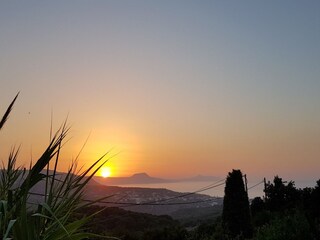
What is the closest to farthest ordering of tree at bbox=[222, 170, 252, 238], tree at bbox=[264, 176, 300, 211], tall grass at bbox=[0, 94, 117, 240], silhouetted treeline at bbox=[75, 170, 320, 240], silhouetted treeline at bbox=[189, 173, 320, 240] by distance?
tall grass at bbox=[0, 94, 117, 240]
silhouetted treeline at bbox=[189, 173, 320, 240]
silhouetted treeline at bbox=[75, 170, 320, 240]
tree at bbox=[222, 170, 252, 238]
tree at bbox=[264, 176, 300, 211]

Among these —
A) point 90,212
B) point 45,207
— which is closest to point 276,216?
point 90,212

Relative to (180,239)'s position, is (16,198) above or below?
above

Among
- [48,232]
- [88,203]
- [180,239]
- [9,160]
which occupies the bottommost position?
[180,239]

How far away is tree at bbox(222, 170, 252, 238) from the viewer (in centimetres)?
2292

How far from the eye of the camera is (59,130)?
270 centimetres

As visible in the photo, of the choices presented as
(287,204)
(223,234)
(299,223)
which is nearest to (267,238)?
(299,223)

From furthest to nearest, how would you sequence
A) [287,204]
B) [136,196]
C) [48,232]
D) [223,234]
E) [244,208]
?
[136,196], [287,204], [244,208], [223,234], [48,232]

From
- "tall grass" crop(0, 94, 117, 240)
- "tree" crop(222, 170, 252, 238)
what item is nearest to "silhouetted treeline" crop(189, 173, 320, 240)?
"tree" crop(222, 170, 252, 238)

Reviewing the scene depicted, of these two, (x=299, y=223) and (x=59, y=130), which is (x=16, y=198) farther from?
(x=299, y=223)

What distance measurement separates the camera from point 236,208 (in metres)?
23.4

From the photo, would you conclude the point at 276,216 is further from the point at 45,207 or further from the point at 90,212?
the point at 45,207

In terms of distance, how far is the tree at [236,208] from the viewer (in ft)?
75.2

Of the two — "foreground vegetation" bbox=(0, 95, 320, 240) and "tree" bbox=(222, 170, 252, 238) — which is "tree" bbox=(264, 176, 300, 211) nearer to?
"foreground vegetation" bbox=(0, 95, 320, 240)

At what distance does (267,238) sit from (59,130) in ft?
42.7
